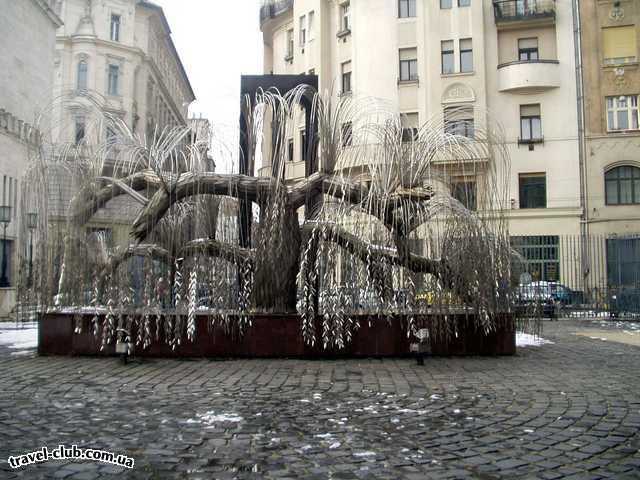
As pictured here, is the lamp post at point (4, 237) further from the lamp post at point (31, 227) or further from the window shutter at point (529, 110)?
the window shutter at point (529, 110)

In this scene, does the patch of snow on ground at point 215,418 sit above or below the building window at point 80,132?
below

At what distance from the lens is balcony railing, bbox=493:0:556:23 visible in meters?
30.1

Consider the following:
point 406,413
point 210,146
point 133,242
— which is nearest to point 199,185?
point 210,146

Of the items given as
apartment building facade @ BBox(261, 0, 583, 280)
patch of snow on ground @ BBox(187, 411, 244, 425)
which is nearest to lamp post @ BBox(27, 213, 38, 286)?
patch of snow on ground @ BBox(187, 411, 244, 425)

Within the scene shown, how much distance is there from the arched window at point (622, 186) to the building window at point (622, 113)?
223 centimetres

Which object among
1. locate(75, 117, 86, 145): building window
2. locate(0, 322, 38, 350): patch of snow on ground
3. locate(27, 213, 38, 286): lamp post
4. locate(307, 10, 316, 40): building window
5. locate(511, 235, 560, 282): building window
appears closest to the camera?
locate(75, 117, 86, 145): building window

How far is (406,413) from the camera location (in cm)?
616

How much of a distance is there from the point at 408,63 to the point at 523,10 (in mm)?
6405

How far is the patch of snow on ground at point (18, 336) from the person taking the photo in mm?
11867

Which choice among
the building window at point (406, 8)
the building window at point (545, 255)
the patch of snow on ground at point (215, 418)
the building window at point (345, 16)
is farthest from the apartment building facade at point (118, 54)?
the patch of snow on ground at point (215, 418)

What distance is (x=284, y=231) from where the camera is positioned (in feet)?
31.5

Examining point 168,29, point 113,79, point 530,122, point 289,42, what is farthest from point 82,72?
point 530,122

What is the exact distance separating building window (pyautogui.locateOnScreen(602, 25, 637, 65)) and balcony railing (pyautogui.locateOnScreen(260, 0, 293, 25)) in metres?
19.3

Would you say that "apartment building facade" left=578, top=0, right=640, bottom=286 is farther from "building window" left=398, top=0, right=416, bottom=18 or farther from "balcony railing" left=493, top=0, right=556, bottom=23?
"building window" left=398, top=0, right=416, bottom=18
